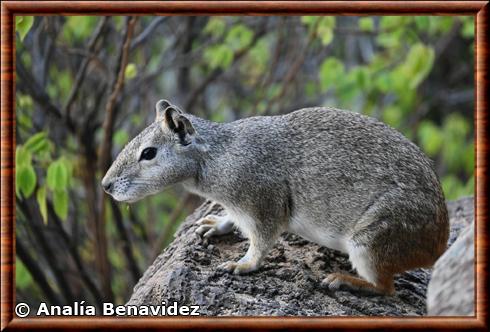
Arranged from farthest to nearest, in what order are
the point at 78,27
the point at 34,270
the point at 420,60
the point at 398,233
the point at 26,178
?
the point at 78,27
the point at 420,60
the point at 34,270
the point at 26,178
the point at 398,233

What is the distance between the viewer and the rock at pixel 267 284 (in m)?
5.41

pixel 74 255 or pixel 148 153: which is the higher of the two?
pixel 148 153

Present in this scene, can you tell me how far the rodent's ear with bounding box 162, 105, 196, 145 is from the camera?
5.55m

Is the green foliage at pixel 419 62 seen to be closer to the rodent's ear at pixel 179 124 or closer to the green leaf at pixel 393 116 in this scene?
the green leaf at pixel 393 116

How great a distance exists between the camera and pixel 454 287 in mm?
4820

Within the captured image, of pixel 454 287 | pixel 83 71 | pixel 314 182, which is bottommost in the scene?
pixel 454 287

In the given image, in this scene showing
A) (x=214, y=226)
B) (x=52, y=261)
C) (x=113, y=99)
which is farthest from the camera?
(x=52, y=261)

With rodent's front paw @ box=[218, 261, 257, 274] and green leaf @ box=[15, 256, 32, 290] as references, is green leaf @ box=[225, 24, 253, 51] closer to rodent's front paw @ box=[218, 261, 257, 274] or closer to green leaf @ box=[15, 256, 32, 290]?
green leaf @ box=[15, 256, 32, 290]

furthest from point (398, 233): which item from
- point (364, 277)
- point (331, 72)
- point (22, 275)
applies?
point (22, 275)

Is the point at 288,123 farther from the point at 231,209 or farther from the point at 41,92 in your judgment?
the point at 41,92

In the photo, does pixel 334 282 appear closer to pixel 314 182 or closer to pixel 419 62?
pixel 314 182

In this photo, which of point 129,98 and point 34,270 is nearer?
point 34,270

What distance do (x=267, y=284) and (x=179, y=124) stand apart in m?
1.29

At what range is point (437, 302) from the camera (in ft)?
15.7
